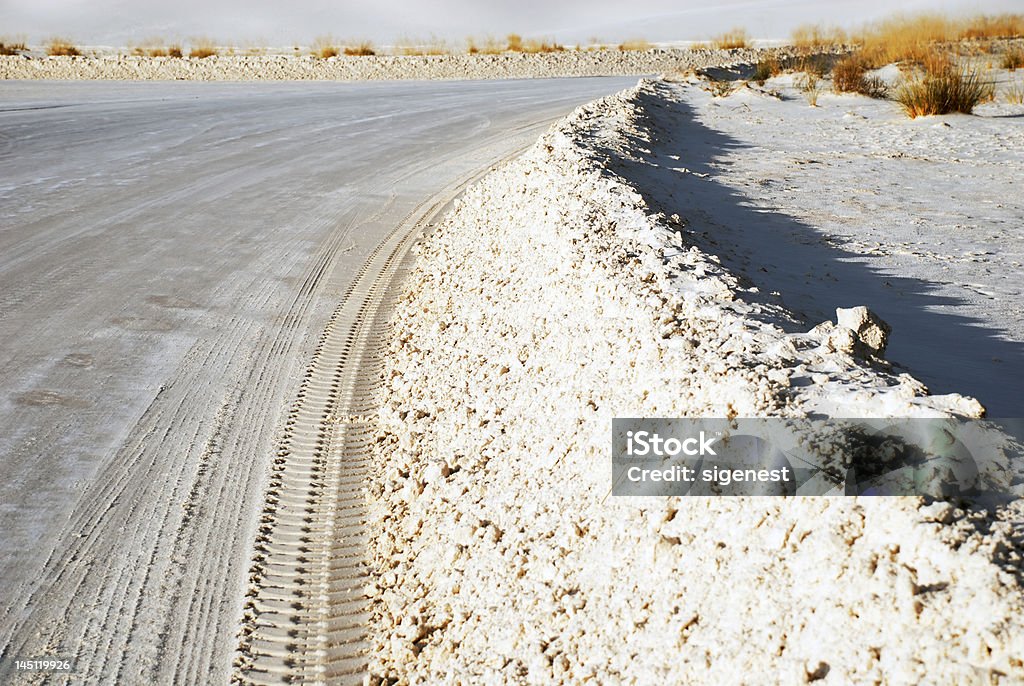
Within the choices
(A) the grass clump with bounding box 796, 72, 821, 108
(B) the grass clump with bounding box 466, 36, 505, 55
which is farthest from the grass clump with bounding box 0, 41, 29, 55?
(A) the grass clump with bounding box 796, 72, 821, 108

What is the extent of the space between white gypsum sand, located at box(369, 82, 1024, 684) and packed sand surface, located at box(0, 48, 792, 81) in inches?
1012

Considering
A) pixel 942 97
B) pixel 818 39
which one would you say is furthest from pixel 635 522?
pixel 818 39

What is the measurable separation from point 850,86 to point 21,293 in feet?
48.8

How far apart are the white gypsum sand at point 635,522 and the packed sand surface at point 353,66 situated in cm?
2569

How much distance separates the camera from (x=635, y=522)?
3.45 meters

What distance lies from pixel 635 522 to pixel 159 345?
429 cm

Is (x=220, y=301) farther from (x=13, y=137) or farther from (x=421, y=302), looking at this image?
(x=13, y=137)

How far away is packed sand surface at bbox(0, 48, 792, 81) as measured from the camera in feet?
96.1

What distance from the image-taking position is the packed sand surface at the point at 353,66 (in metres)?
29.3

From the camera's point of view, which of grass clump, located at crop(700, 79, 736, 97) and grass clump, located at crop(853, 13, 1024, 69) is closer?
grass clump, located at crop(700, 79, 736, 97)

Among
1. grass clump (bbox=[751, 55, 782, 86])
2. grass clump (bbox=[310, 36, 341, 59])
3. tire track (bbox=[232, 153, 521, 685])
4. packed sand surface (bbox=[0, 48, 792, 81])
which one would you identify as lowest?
tire track (bbox=[232, 153, 521, 685])

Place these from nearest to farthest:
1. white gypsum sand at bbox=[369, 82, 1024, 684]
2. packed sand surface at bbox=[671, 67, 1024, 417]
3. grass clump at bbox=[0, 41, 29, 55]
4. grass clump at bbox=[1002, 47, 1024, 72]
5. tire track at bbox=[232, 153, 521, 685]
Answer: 1. white gypsum sand at bbox=[369, 82, 1024, 684]
2. tire track at bbox=[232, 153, 521, 685]
3. packed sand surface at bbox=[671, 67, 1024, 417]
4. grass clump at bbox=[1002, 47, 1024, 72]
5. grass clump at bbox=[0, 41, 29, 55]

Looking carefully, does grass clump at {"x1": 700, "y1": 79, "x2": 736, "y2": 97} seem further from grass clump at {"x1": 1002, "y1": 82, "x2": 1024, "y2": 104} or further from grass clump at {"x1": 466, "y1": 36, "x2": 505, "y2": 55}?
grass clump at {"x1": 466, "y1": 36, "x2": 505, "y2": 55}

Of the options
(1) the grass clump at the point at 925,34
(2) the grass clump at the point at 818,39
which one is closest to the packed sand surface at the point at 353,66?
(2) the grass clump at the point at 818,39
